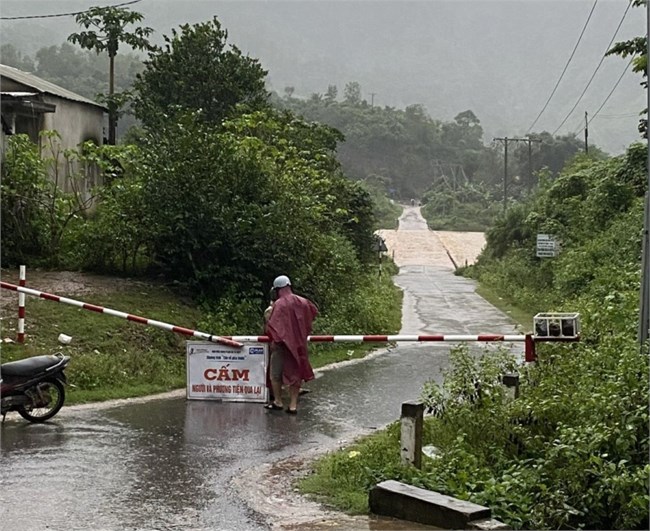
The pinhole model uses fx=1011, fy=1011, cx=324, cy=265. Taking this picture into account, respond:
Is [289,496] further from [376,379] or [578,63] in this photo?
[578,63]

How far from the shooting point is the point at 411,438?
8.43m

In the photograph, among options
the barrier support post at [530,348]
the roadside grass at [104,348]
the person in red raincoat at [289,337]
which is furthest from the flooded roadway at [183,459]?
the barrier support post at [530,348]

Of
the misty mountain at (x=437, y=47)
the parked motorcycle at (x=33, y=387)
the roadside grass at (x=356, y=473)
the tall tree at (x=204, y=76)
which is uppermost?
the misty mountain at (x=437, y=47)

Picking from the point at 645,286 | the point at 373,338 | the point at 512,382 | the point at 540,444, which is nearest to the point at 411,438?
the point at 540,444

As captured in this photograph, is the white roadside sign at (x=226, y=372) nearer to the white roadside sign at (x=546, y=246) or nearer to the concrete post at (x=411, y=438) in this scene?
the concrete post at (x=411, y=438)

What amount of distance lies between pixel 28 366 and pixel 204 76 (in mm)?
25392

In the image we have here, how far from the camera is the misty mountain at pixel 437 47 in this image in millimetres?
45397

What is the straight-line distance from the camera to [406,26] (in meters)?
85.3

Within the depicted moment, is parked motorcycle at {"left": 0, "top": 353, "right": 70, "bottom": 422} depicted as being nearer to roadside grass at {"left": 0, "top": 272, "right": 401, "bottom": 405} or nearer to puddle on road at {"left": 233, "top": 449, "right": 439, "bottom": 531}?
roadside grass at {"left": 0, "top": 272, "right": 401, "bottom": 405}

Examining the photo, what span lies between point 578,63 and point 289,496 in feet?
190

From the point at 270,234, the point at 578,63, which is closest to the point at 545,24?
the point at 578,63

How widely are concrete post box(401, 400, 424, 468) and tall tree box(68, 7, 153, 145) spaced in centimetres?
2906

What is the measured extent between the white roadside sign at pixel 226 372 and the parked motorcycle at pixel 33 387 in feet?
6.92

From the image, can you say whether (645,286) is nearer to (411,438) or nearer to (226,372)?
(411,438)
